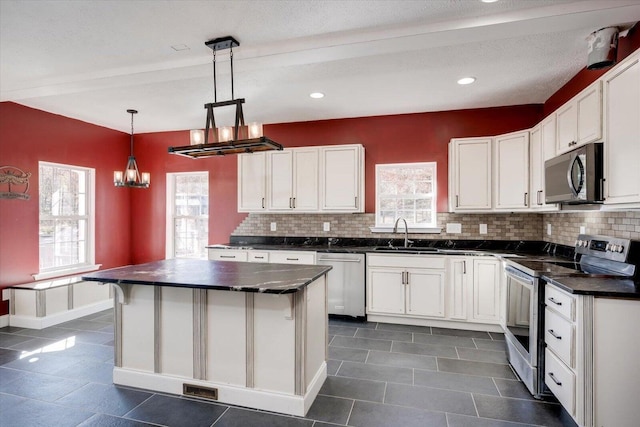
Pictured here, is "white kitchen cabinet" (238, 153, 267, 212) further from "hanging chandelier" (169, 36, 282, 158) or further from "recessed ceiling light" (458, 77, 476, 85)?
"recessed ceiling light" (458, 77, 476, 85)

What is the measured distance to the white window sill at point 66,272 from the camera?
4.34 meters

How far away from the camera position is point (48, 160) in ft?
14.5

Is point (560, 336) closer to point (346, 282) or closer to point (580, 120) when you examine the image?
point (580, 120)

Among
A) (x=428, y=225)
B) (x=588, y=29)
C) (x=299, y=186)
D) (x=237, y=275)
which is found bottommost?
(x=237, y=275)

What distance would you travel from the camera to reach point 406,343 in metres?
3.54

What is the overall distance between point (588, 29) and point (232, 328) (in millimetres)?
3256

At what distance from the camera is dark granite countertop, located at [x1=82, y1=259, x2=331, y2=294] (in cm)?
210

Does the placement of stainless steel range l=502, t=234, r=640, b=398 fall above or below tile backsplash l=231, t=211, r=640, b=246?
below

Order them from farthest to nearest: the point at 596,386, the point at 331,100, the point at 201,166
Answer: the point at 201,166, the point at 331,100, the point at 596,386

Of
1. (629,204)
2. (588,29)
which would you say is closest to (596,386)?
(629,204)

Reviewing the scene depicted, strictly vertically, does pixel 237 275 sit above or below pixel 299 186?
below

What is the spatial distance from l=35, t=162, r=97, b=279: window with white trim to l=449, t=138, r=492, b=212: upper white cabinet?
16.2ft

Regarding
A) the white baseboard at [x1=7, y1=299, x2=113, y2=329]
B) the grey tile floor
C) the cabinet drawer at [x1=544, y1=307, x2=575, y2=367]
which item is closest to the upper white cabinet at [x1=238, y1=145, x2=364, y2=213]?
the grey tile floor

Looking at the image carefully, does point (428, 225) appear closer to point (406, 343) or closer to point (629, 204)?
point (406, 343)
